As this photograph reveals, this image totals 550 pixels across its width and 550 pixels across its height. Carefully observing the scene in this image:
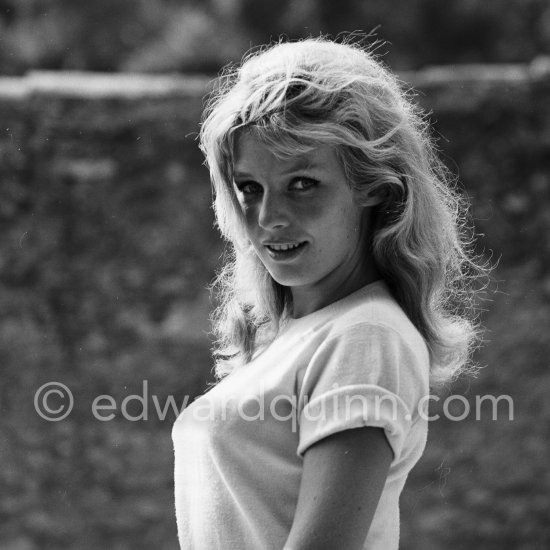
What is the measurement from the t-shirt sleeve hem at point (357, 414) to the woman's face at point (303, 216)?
24cm

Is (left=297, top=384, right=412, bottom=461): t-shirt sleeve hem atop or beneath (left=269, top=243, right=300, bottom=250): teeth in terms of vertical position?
beneath

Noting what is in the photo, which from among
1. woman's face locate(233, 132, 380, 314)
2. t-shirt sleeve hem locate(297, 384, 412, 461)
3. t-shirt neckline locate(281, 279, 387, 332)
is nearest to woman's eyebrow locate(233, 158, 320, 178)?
woman's face locate(233, 132, 380, 314)

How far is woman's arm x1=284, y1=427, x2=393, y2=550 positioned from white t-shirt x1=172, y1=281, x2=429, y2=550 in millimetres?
17

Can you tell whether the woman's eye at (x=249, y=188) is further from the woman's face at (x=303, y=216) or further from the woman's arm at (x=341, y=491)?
the woman's arm at (x=341, y=491)

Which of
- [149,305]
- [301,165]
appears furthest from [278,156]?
[149,305]

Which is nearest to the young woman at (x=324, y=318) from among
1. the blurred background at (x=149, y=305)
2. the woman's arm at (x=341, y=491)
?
the woman's arm at (x=341, y=491)

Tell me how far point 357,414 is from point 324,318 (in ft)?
0.68

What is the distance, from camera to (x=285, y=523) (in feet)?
3.92

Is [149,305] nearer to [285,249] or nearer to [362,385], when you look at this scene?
[285,249]

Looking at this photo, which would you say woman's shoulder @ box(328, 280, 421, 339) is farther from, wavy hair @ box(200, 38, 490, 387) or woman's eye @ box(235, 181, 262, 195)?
woman's eye @ box(235, 181, 262, 195)

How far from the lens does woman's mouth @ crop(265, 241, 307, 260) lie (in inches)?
51.4

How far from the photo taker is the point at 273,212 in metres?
1.29

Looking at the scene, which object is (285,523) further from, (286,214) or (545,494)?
(545,494)

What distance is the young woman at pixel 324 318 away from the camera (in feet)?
3.62
